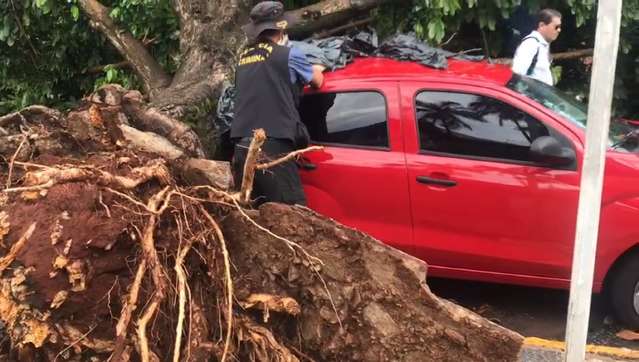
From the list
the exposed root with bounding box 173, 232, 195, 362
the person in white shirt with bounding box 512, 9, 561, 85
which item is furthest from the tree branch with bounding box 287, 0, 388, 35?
the exposed root with bounding box 173, 232, 195, 362

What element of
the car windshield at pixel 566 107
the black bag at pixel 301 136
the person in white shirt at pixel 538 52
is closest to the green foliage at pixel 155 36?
the person in white shirt at pixel 538 52

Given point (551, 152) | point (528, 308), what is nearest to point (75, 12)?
point (551, 152)

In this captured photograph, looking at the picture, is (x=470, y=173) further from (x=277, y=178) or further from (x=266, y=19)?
(x=266, y=19)

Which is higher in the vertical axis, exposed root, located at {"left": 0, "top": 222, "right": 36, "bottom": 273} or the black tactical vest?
the black tactical vest

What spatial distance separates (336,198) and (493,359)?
184 cm

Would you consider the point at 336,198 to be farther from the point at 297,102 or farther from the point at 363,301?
the point at 363,301

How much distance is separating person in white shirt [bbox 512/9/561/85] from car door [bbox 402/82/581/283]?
1.35 meters

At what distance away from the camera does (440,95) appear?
174 inches

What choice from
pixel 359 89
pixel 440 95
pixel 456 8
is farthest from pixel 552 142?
pixel 456 8

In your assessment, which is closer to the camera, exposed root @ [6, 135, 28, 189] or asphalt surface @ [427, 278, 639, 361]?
exposed root @ [6, 135, 28, 189]

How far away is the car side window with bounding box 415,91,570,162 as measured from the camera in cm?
422

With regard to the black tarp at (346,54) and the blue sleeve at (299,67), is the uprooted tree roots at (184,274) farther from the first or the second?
the black tarp at (346,54)

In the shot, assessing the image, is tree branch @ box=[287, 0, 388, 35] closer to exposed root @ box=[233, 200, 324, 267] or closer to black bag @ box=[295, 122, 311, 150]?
black bag @ box=[295, 122, 311, 150]

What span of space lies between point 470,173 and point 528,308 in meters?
1.30
